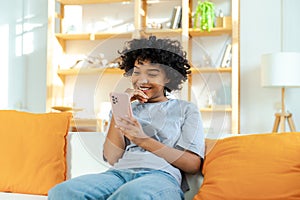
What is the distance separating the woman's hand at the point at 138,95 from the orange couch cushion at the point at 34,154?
0.67m

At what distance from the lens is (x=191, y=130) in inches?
66.6

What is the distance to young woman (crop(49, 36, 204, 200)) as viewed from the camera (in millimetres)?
1508

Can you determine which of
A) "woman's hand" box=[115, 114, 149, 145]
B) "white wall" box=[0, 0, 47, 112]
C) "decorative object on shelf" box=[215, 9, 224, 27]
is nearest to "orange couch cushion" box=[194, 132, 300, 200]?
"woman's hand" box=[115, 114, 149, 145]

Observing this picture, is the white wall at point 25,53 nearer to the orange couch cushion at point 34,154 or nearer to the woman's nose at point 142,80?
the orange couch cushion at point 34,154

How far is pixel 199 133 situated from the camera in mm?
1721

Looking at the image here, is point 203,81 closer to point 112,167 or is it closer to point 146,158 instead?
point 146,158

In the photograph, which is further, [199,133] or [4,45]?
[4,45]

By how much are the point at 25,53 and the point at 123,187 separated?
3718mm

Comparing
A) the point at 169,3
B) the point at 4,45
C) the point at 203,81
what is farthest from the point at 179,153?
the point at 4,45

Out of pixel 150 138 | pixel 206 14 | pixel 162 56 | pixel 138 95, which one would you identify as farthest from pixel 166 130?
pixel 206 14

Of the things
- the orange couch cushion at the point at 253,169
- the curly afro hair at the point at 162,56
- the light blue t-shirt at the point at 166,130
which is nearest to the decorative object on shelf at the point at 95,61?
the curly afro hair at the point at 162,56

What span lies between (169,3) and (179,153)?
3114 millimetres

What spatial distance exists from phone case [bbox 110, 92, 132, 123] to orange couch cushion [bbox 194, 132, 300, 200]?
0.41 meters

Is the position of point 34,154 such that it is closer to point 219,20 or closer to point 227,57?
point 227,57
